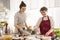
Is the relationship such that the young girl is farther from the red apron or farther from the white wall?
the white wall

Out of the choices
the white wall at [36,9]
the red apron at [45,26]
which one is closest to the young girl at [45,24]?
the red apron at [45,26]

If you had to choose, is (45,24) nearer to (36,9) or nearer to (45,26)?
(45,26)

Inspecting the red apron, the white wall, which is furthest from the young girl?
the white wall

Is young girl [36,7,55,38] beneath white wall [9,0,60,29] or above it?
beneath

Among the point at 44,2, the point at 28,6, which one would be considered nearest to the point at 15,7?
Answer: the point at 28,6

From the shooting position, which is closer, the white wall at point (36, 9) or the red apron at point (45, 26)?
the red apron at point (45, 26)

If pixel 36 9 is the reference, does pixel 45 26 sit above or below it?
below

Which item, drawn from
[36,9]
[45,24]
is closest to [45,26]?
[45,24]

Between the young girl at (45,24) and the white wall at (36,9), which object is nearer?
the young girl at (45,24)

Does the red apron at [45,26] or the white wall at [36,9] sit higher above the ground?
the white wall at [36,9]

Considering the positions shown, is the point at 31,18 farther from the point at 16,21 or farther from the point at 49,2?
the point at 16,21

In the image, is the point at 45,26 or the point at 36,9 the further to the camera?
the point at 36,9

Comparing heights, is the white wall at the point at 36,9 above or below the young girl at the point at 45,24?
above

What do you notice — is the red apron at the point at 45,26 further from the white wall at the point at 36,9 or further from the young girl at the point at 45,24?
the white wall at the point at 36,9
